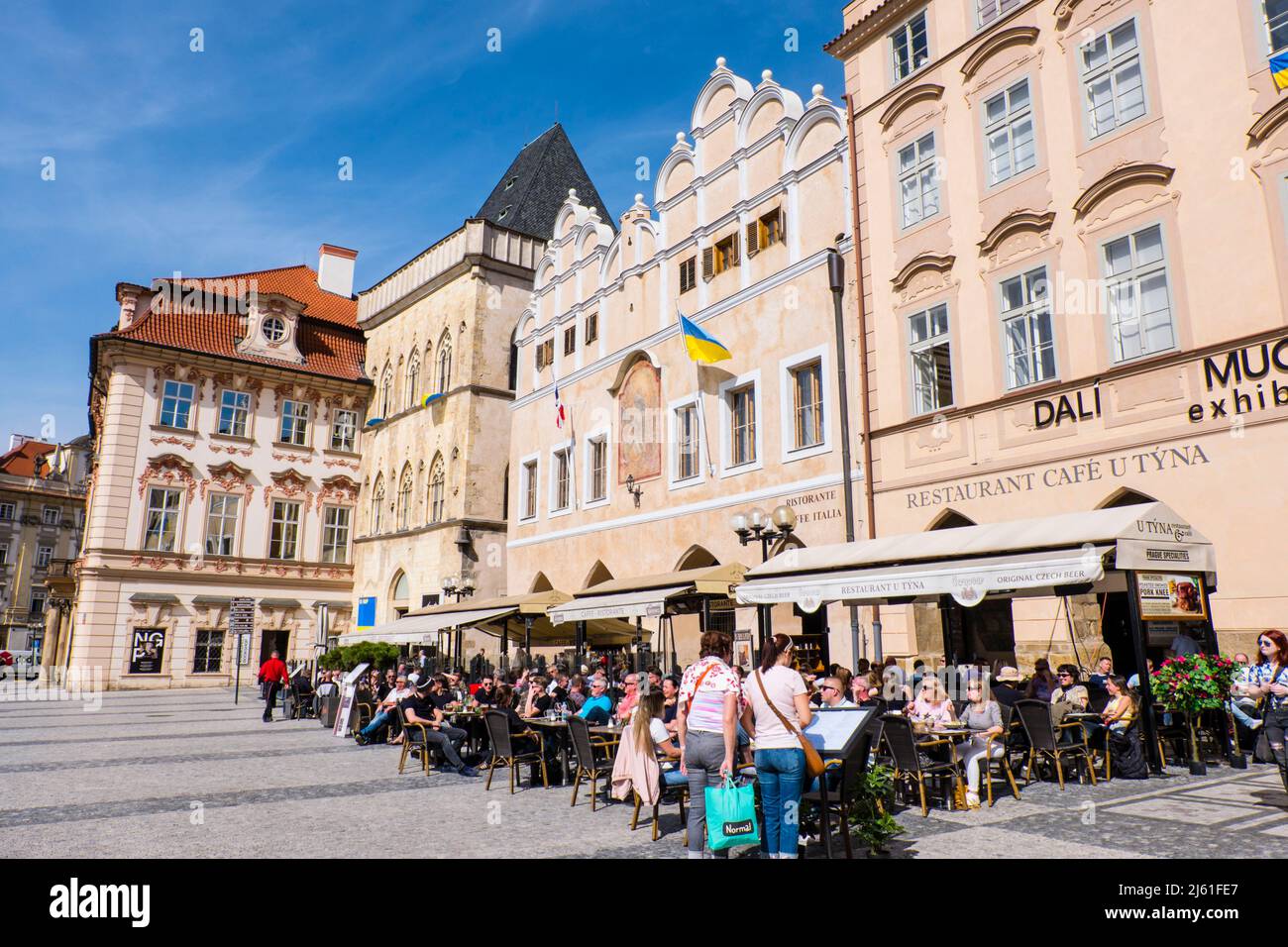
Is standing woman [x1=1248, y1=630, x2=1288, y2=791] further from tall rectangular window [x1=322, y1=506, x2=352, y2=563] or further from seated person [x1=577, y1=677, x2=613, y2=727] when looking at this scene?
tall rectangular window [x1=322, y1=506, x2=352, y2=563]

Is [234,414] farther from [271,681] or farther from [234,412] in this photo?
[271,681]

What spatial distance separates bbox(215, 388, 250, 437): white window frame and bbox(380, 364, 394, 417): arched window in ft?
18.2

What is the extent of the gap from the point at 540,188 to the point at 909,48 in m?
23.0

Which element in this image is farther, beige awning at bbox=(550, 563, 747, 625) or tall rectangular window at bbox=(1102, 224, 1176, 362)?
beige awning at bbox=(550, 563, 747, 625)

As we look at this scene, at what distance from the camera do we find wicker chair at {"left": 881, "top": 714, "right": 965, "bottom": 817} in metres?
8.10

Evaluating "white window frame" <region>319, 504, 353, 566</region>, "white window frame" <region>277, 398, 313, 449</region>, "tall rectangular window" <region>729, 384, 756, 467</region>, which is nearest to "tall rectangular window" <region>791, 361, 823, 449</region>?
"tall rectangular window" <region>729, 384, 756, 467</region>

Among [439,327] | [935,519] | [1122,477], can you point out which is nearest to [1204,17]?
[1122,477]

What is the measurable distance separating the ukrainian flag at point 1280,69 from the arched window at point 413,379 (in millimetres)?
30536

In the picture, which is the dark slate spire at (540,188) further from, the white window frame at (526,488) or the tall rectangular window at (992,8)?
the tall rectangular window at (992,8)

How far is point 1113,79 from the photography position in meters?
13.9

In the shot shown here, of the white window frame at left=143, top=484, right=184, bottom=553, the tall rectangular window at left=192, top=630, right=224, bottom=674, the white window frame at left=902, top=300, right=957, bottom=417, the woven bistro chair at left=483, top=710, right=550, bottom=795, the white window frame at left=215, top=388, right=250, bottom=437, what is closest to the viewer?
the woven bistro chair at left=483, top=710, right=550, bottom=795

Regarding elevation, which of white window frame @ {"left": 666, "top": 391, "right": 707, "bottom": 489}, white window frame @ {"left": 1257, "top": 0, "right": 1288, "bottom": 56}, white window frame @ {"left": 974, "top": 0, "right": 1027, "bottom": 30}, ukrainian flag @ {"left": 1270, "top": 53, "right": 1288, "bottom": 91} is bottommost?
white window frame @ {"left": 666, "top": 391, "right": 707, "bottom": 489}

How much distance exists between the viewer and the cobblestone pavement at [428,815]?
684 cm
